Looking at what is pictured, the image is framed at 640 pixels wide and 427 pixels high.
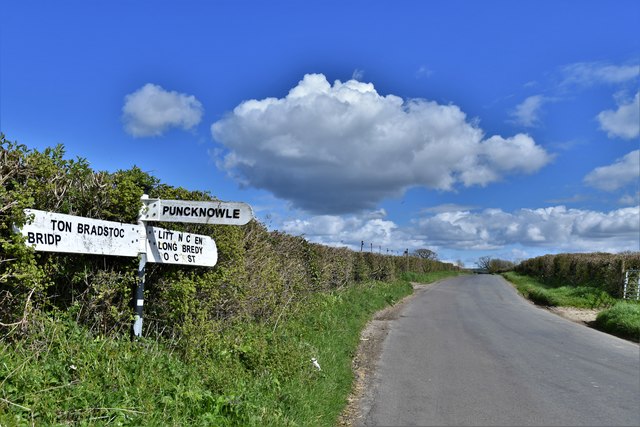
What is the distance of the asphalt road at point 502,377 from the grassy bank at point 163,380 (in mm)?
995

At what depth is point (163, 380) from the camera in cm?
462

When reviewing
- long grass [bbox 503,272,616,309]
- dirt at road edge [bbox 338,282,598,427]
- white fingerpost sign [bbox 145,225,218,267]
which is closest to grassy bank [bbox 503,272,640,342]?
long grass [bbox 503,272,616,309]

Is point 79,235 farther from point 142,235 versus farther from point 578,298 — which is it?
point 578,298

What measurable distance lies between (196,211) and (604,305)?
20.7 metres

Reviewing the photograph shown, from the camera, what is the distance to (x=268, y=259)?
9.19 m

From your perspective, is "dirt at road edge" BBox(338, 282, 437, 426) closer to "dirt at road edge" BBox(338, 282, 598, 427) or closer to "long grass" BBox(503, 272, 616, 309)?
"dirt at road edge" BBox(338, 282, 598, 427)

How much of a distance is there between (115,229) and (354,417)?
12.0ft

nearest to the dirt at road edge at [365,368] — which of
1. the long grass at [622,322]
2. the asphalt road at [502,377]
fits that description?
the asphalt road at [502,377]

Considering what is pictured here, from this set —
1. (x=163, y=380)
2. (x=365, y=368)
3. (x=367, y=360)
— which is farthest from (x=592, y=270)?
(x=163, y=380)

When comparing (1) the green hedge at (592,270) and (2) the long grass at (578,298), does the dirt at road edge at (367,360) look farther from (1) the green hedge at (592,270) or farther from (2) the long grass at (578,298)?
(1) the green hedge at (592,270)

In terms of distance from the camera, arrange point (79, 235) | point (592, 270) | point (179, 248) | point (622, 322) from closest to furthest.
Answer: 1. point (79, 235)
2. point (179, 248)
3. point (622, 322)
4. point (592, 270)

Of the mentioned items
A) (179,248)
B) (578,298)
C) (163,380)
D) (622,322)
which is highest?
(179,248)

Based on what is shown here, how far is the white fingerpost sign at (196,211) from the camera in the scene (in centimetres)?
536

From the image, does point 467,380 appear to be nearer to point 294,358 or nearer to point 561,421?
point 561,421
